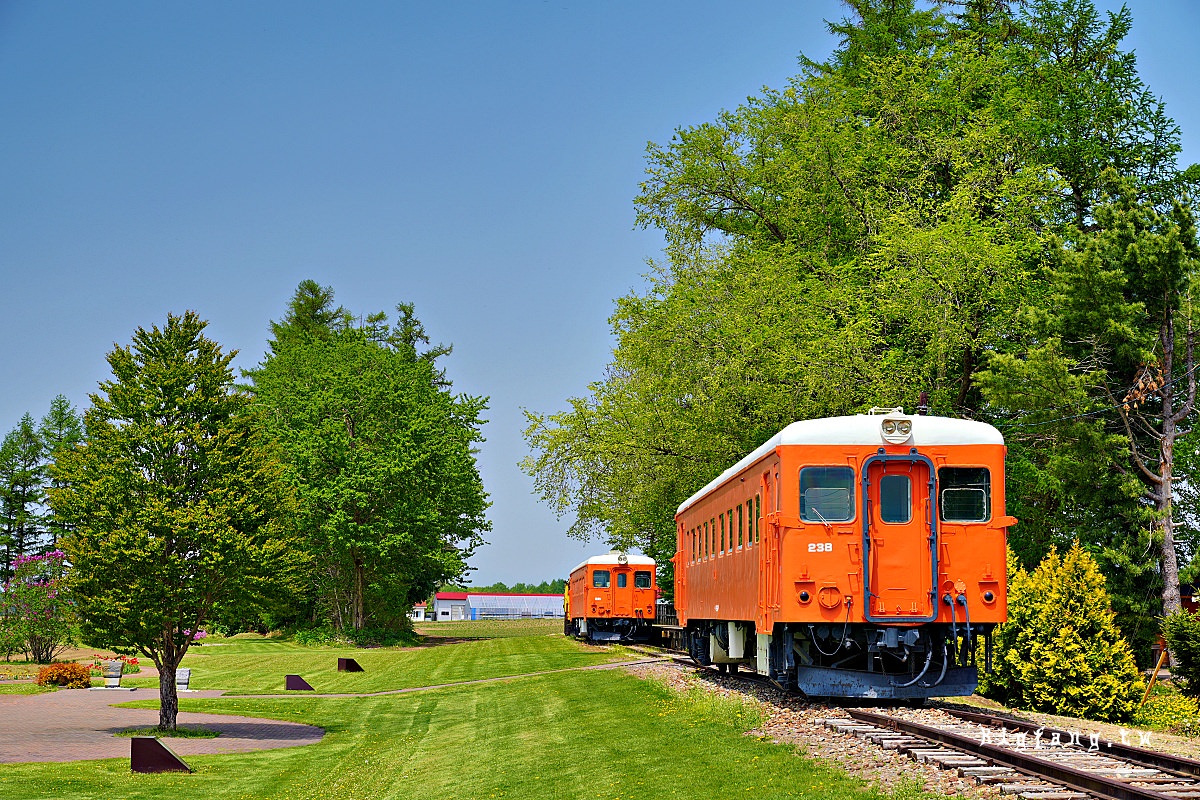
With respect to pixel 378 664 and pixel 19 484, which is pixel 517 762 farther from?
pixel 19 484

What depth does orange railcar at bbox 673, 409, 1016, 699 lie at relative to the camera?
15.3 metres

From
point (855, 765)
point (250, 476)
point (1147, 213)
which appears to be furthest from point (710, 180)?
point (855, 765)

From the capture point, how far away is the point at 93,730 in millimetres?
22969

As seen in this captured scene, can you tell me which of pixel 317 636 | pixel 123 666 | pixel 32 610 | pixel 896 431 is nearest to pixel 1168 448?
pixel 896 431

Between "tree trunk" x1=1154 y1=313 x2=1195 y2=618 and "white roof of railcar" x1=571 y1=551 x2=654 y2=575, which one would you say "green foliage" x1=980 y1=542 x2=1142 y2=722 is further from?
"white roof of railcar" x1=571 y1=551 x2=654 y2=575

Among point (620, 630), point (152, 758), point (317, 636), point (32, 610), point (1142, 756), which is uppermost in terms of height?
point (1142, 756)

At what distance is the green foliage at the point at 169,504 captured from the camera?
2073cm

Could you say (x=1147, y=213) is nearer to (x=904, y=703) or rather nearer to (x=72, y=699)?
(x=904, y=703)

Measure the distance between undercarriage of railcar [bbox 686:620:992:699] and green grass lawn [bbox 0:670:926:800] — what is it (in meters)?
1.19

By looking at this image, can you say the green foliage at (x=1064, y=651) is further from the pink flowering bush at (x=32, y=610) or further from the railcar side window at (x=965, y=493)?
the pink flowering bush at (x=32, y=610)

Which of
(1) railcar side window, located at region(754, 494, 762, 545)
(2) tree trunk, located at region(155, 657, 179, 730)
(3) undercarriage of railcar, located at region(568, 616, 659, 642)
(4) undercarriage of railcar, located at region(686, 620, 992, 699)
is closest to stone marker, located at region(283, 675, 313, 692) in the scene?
(2) tree trunk, located at region(155, 657, 179, 730)

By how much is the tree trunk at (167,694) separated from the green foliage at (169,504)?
0.02 m

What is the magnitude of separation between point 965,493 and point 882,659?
2.41 m

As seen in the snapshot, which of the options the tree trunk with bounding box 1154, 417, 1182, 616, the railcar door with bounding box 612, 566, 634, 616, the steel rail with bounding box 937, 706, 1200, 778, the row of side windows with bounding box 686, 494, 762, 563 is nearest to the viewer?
the steel rail with bounding box 937, 706, 1200, 778
